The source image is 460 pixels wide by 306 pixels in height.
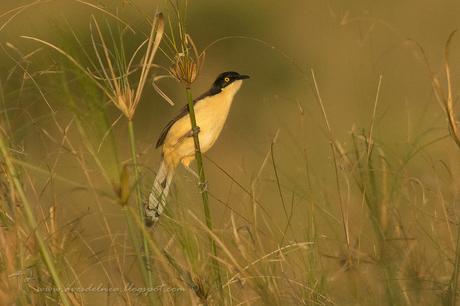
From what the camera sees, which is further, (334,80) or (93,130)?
(334,80)

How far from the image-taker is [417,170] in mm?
2959

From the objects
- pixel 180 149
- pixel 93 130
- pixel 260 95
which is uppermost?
pixel 93 130

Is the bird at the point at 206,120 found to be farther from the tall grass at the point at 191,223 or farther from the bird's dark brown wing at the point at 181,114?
the tall grass at the point at 191,223

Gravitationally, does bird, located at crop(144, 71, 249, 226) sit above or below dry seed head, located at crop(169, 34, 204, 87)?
below

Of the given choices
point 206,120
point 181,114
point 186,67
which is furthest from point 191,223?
point 181,114

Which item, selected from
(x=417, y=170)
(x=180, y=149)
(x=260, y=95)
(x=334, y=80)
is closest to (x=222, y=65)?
(x=260, y=95)

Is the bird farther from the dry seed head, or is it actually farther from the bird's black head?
the dry seed head

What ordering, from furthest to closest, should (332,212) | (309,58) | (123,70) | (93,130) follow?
(309,58)
(332,212)
(123,70)
(93,130)

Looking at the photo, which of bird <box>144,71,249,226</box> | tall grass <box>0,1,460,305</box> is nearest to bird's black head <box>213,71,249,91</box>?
bird <box>144,71,249,226</box>

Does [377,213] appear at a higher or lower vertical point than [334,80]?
higher

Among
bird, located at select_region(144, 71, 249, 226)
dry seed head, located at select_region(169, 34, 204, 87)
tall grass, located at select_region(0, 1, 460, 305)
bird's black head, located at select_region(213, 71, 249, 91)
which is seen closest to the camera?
tall grass, located at select_region(0, 1, 460, 305)

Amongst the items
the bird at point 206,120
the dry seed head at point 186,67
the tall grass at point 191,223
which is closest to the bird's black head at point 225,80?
the bird at point 206,120

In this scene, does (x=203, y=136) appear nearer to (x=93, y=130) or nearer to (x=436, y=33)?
(x=93, y=130)

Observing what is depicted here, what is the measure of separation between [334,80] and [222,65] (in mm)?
2113
